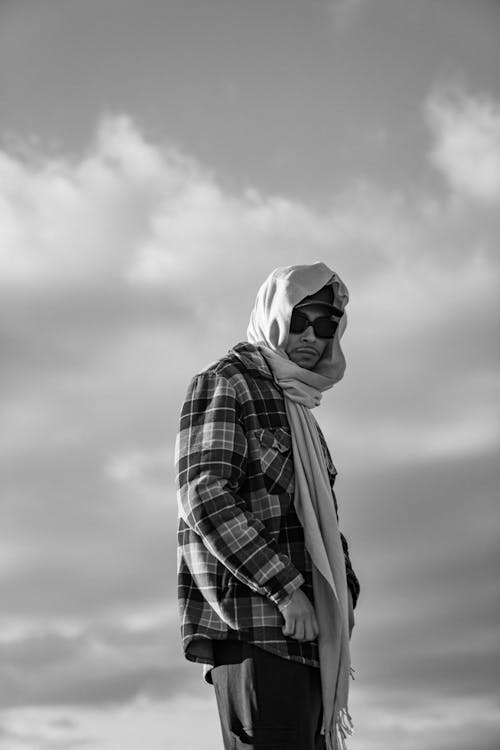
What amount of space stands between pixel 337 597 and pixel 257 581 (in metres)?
0.38

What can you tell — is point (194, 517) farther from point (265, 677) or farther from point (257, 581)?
point (265, 677)

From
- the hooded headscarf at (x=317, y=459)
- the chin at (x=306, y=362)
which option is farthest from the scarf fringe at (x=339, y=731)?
the chin at (x=306, y=362)

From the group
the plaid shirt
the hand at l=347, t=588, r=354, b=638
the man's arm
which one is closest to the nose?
the plaid shirt

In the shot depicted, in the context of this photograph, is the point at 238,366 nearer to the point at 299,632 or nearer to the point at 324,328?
the point at 324,328

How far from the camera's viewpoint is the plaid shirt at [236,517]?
376 cm

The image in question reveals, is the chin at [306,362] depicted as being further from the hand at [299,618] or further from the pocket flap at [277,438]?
the hand at [299,618]

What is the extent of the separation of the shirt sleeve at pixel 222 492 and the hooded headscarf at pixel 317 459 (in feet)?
0.67

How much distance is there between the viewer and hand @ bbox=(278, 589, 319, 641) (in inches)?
Answer: 147

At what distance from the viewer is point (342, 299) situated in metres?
4.75

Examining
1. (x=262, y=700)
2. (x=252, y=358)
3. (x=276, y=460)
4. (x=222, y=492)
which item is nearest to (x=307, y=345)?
(x=252, y=358)

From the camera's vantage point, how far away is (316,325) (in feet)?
15.1

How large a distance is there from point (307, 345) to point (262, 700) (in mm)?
1587

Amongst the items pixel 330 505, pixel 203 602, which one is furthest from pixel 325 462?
pixel 203 602

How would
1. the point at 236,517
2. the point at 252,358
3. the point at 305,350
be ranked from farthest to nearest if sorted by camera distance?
the point at 305,350, the point at 252,358, the point at 236,517
